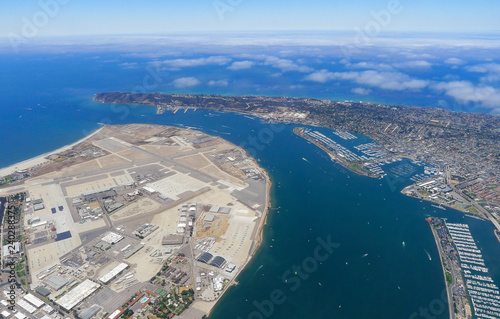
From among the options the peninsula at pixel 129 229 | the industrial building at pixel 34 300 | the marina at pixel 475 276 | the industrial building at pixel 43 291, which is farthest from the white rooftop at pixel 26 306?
the marina at pixel 475 276

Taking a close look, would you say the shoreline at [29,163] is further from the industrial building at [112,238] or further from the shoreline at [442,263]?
the shoreline at [442,263]

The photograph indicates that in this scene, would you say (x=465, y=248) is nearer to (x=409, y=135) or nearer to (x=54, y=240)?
(x=409, y=135)

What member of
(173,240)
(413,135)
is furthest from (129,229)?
(413,135)

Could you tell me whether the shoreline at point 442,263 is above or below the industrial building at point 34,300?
below

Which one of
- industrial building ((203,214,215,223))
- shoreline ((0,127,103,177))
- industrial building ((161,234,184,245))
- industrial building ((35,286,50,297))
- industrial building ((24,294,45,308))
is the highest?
shoreline ((0,127,103,177))

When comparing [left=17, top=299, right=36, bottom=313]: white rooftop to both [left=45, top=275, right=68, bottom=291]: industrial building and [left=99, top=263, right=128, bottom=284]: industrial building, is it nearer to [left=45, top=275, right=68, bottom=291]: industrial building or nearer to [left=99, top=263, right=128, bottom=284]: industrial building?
[left=45, top=275, right=68, bottom=291]: industrial building

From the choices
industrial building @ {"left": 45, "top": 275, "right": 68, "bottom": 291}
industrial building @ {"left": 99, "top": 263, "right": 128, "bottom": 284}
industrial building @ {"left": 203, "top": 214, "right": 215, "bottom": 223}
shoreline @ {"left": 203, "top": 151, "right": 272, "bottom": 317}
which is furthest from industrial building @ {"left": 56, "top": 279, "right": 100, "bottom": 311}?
industrial building @ {"left": 203, "top": 214, "right": 215, "bottom": 223}

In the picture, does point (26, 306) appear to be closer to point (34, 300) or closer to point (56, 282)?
point (34, 300)
